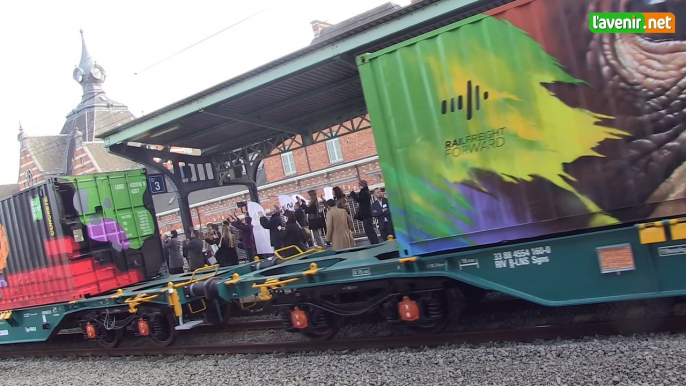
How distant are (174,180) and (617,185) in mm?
10629

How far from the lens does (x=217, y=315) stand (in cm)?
841

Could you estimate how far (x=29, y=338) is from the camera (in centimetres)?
901

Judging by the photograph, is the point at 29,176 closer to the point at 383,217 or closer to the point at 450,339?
the point at 383,217

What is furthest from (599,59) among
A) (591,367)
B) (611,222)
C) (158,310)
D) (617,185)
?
(158,310)

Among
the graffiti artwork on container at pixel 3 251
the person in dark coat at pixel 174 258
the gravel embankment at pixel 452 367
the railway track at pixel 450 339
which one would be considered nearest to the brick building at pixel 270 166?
the person in dark coat at pixel 174 258

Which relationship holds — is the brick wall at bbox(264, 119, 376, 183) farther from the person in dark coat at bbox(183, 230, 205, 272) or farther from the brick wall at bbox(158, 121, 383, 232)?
the person in dark coat at bbox(183, 230, 205, 272)

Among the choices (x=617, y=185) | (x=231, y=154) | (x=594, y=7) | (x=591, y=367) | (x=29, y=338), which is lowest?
(x=591, y=367)

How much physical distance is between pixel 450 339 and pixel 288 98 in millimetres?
6243

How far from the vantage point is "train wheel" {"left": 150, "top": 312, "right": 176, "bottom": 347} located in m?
7.80

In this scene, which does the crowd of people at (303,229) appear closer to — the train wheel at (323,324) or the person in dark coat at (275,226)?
the person in dark coat at (275,226)

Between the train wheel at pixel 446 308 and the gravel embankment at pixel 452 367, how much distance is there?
37 centimetres

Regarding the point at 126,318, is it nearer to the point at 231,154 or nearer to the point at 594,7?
the point at 231,154

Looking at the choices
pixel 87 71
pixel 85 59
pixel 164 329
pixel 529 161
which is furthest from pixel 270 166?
pixel 85 59

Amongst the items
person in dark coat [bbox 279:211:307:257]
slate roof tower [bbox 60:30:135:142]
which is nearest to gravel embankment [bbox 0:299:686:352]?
person in dark coat [bbox 279:211:307:257]
